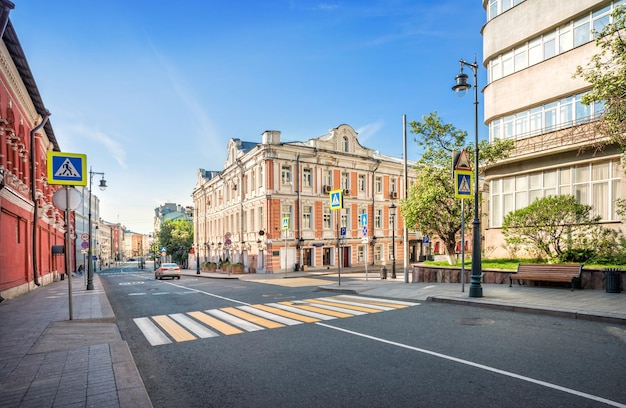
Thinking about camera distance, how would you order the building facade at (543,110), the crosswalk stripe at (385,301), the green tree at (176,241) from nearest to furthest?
the crosswalk stripe at (385,301), the building facade at (543,110), the green tree at (176,241)

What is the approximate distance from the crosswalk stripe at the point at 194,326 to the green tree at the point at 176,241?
62.0 meters

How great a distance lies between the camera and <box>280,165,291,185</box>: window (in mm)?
35138

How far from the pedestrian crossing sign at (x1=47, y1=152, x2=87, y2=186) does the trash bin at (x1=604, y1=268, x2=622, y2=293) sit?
15.6 meters

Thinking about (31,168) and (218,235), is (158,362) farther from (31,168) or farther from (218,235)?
(218,235)

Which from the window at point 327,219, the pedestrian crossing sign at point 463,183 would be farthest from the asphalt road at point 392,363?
the window at point 327,219

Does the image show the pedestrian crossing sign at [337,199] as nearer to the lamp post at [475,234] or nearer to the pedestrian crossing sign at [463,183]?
the pedestrian crossing sign at [463,183]

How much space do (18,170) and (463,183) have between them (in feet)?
68.1

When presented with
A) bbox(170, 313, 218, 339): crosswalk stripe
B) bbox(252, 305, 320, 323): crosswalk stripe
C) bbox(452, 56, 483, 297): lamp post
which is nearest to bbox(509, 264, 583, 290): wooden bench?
bbox(452, 56, 483, 297): lamp post

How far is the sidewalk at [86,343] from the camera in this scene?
443cm

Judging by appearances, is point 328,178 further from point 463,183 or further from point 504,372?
point 504,372

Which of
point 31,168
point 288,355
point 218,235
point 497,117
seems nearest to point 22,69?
point 31,168

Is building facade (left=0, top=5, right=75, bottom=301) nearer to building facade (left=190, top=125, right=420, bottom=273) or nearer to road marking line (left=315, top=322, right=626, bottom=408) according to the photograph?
road marking line (left=315, top=322, right=626, bottom=408)

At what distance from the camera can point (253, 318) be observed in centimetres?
1002

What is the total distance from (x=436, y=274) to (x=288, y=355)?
43.8ft
